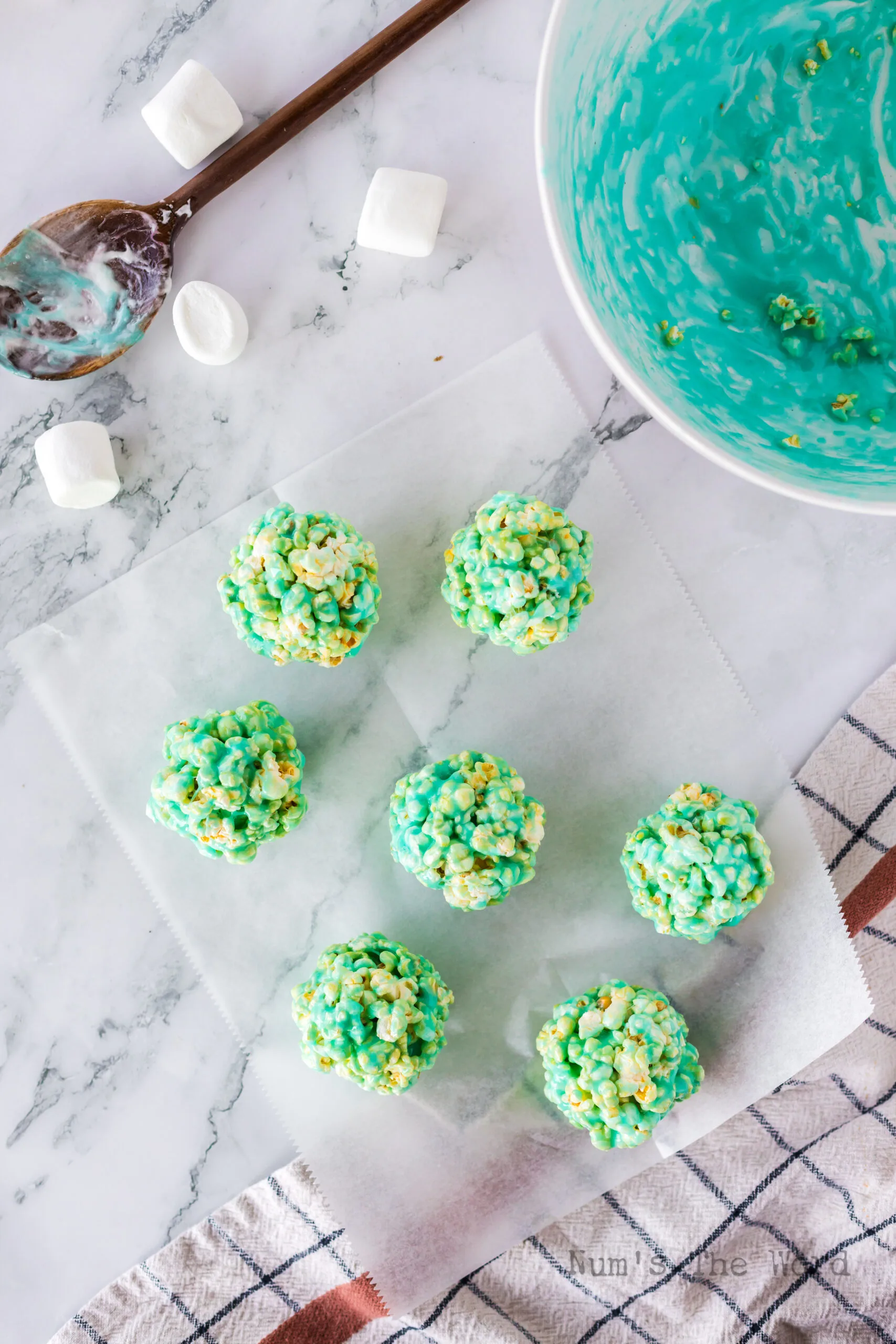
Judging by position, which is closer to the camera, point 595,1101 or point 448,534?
point 595,1101

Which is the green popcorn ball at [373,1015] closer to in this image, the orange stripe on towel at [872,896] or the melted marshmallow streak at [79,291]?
the orange stripe on towel at [872,896]

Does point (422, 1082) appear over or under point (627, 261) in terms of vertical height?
under

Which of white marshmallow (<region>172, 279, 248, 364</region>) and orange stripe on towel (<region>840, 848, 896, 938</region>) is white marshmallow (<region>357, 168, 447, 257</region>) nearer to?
white marshmallow (<region>172, 279, 248, 364</region>)

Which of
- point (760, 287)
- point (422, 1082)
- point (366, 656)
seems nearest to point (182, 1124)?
point (422, 1082)

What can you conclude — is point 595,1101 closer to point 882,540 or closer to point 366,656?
point 366,656

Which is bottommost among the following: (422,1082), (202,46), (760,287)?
(422,1082)

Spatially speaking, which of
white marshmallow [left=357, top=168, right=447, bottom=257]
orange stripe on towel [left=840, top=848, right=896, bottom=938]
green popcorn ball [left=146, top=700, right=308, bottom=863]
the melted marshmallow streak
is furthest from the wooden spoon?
orange stripe on towel [left=840, top=848, right=896, bottom=938]

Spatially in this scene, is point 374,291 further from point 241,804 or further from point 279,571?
point 241,804
